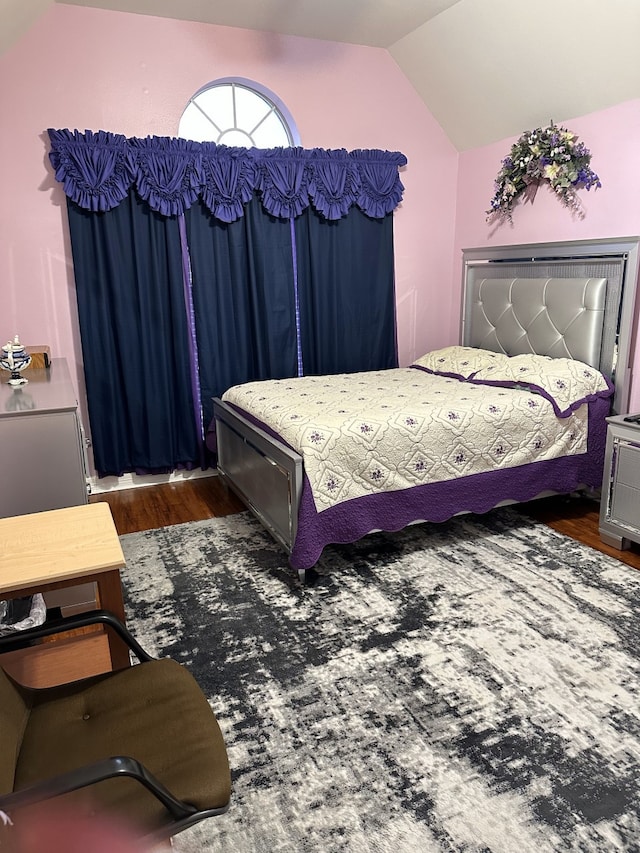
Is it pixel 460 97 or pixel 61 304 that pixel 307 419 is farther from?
pixel 460 97

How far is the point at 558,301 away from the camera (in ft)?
12.8

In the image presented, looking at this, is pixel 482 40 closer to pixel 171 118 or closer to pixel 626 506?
pixel 171 118

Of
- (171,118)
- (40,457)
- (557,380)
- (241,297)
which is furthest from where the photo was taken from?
(241,297)

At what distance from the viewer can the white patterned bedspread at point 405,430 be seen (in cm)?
293

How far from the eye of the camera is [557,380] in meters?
3.52

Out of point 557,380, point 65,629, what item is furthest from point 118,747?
point 557,380

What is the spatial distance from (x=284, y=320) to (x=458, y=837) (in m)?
3.41

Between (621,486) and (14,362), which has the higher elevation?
(14,362)

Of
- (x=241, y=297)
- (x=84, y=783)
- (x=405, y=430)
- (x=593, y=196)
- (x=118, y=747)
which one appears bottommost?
(x=118, y=747)

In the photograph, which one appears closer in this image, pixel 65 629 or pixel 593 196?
pixel 65 629

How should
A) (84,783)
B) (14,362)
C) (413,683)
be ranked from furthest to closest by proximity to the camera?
(14,362) < (413,683) < (84,783)

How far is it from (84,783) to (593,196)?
12.6ft

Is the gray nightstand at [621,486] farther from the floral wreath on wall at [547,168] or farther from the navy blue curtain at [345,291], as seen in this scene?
the navy blue curtain at [345,291]

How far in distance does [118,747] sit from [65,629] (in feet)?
1.03
